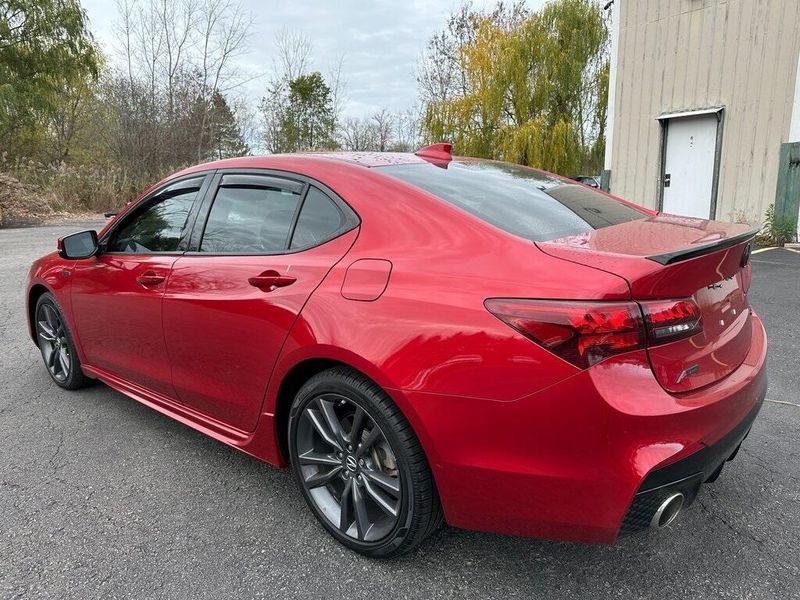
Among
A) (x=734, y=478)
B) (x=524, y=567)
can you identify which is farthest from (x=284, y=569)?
(x=734, y=478)

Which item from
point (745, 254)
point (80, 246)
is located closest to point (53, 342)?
point (80, 246)

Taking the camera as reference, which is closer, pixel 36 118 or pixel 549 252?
pixel 549 252

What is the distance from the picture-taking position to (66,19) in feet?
56.7

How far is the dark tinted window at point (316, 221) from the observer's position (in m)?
2.27

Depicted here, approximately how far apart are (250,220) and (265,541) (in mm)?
1381

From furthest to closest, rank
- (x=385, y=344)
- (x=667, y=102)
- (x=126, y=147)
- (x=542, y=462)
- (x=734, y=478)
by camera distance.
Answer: (x=126, y=147)
(x=667, y=102)
(x=734, y=478)
(x=385, y=344)
(x=542, y=462)

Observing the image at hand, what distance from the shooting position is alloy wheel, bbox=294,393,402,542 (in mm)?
2043

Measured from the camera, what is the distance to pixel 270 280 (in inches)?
90.4

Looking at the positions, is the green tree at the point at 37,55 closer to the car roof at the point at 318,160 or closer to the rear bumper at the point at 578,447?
the car roof at the point at 318,160

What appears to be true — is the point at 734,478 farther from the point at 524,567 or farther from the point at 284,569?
the point at 284,569

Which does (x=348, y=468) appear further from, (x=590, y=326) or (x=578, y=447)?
(x=590, y=326)

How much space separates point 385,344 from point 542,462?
0.61 meters

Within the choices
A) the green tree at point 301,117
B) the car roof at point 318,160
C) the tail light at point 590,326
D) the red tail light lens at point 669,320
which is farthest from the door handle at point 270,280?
the green tree at point 301,117

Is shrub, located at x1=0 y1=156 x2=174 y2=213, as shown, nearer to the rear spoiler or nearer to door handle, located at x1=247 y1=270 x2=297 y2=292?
door handle, located at x1=247 y1=270 x2=297 y2=292
